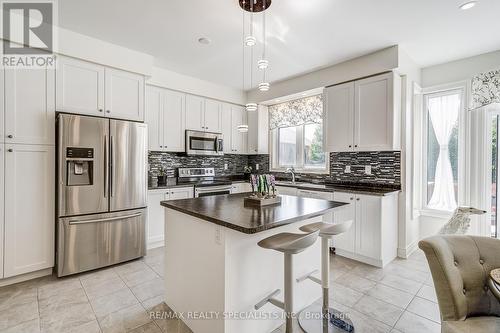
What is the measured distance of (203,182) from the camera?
13.8ft

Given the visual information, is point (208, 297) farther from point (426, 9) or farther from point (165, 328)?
point (426, 9)

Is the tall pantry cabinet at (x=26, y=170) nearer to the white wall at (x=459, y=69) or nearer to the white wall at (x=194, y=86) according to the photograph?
the white wall at (x=194, y=86)

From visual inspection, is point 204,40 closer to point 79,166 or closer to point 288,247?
point 79,166

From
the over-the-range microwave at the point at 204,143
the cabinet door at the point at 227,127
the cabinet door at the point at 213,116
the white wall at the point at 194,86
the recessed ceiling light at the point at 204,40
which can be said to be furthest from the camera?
the cabinet door at the point at 227,127

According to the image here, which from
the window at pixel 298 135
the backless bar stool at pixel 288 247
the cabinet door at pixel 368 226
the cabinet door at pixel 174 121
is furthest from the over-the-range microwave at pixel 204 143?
the backless bar stool at pixel 288 247

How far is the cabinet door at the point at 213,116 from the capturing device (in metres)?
4.57

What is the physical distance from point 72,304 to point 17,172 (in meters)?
1.50

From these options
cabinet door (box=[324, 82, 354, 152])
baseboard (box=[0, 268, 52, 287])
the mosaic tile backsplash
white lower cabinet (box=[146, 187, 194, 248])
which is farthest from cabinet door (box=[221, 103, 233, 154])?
baseboard (box=[0, 268, 52, 287])

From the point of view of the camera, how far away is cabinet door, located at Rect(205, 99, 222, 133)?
4.57m

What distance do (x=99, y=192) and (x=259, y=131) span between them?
316 cm

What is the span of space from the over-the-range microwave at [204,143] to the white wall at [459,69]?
354cm

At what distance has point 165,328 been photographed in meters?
1.93

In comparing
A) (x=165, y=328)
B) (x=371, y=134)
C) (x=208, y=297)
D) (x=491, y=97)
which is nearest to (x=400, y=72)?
(x=371, y=134)

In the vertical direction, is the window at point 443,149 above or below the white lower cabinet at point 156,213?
above
